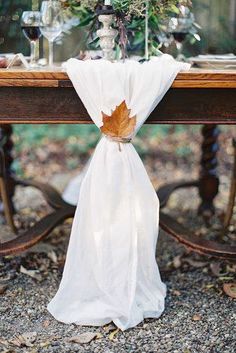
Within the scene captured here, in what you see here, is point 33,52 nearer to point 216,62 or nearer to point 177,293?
point 216,62

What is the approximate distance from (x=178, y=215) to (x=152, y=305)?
4.79 ft

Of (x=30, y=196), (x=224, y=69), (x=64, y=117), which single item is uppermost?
(x=224, y=69)

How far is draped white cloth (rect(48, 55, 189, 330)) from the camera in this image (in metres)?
→ 2.30

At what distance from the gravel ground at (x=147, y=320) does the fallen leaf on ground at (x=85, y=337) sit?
0.01 metres

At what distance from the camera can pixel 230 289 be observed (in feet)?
8.95

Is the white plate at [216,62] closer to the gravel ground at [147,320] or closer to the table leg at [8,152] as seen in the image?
the gravel ground at [147,320]

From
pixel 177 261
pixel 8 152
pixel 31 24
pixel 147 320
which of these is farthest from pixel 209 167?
pixel 31 24

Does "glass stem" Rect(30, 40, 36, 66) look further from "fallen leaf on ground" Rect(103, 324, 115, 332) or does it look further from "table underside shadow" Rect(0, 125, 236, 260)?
"fallen leaf on ground" Rect(103, 324, 115, 332)

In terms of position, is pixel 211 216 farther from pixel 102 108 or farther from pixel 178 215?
pixel 102 108

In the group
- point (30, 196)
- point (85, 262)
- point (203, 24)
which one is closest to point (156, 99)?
point (85, 262)

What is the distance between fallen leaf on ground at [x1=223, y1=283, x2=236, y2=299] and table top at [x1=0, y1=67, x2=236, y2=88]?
91cm

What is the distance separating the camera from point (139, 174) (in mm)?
2402

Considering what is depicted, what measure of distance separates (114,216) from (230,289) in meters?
0.70

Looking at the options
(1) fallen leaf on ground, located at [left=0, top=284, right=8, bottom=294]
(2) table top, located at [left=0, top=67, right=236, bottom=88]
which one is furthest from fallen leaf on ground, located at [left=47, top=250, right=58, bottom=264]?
(2) table top, located at [left=0, top=67, right=236, bottom=88]
